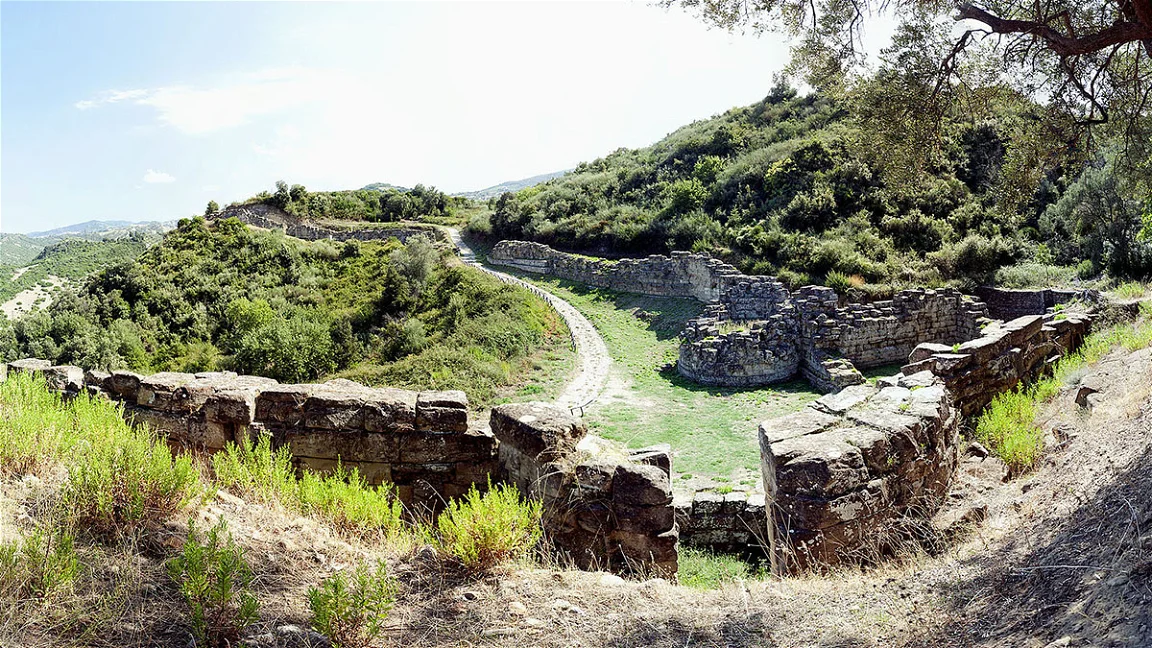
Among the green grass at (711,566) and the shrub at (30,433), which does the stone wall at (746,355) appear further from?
the shrub at (30,433)

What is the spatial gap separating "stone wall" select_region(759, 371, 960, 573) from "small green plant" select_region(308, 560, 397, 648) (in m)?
3.17

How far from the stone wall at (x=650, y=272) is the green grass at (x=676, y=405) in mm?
1440

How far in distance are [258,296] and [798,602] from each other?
31.7 metres

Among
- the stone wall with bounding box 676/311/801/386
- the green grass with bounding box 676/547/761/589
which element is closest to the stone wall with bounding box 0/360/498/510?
the green grass with bounding box 676/547/761/589

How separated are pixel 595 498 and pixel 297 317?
24.3m

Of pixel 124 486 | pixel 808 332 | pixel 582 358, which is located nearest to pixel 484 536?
pixel 124 486

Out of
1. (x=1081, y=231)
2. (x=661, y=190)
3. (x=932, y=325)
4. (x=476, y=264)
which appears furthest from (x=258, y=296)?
(x=1081, y=231)

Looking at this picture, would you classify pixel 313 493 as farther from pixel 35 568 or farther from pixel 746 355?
pixel 746 355

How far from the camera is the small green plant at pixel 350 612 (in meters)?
3.35

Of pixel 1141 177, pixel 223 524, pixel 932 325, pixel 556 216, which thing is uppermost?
pixel 556 216

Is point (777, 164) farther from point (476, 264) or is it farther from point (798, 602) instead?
point (798, 602)

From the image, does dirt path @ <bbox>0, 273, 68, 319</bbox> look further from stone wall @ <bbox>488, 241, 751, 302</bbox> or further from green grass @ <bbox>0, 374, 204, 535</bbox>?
green grass @ <bbox>0, 374, 204, 535</bbox>

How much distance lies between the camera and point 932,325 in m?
18.7

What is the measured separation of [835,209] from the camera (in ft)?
91.1
